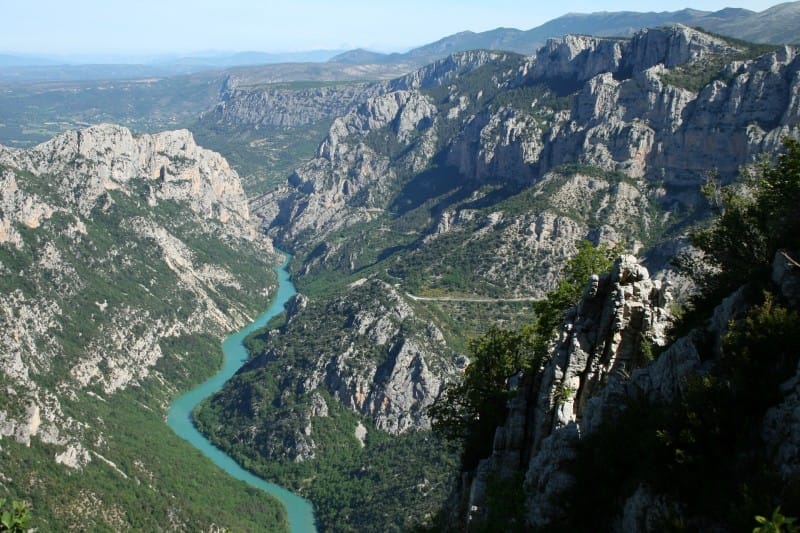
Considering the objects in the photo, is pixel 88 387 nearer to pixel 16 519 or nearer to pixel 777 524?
pixel 16 519

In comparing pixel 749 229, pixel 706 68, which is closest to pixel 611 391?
pixel 749 229

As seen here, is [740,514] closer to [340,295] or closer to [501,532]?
[501,532]

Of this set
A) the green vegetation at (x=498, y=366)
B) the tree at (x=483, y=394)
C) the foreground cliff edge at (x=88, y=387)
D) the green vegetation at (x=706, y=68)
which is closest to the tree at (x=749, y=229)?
the green vegetation at (x=498, y=366)

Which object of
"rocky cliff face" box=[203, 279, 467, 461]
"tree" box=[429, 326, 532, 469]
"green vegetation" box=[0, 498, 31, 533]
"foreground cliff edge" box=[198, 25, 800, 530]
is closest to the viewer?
"green vegetation" box=[0, 498, 31, 533]

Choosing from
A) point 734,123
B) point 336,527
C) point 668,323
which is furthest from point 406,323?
point 668,323

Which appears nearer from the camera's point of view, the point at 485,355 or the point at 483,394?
the point at 483,394

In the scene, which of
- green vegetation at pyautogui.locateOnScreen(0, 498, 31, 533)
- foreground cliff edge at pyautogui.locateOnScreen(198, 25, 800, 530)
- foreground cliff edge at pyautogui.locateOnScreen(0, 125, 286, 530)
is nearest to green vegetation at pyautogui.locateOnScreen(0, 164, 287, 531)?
foreground cliff edge at pyautogui.locateOnScreen(0, 125, 286, 530)

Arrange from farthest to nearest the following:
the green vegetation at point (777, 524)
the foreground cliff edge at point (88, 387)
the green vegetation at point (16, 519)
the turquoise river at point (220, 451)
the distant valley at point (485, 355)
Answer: the turquoise river at point (220, 451) → the foreground cliff edge at point (88, 387) → the distant valley at point (485, 355) → the green vegetation at point (16, 519) → the green vegetation at point (777, 524)

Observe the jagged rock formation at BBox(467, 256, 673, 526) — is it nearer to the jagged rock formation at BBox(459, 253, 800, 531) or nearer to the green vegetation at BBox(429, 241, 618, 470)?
the jagged rock formation at BBox(459, 253, 800, 531)

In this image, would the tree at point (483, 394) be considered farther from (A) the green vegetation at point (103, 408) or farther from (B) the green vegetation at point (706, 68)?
(B) the green vegetation at point (706, 68)

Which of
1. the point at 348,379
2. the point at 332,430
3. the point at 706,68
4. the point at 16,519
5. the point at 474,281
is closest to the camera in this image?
the point at 16,519

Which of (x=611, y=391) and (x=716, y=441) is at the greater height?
(x=716, y=441)
